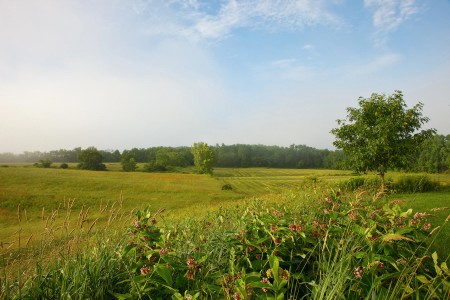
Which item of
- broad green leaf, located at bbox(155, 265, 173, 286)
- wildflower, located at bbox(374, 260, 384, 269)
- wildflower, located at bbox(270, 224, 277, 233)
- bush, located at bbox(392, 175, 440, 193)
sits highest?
wildflower, located at bbox(270, 224, 277, 233)

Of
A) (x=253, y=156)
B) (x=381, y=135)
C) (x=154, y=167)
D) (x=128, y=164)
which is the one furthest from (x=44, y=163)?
(x=381, y=135)

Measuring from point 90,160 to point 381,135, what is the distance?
61.3m

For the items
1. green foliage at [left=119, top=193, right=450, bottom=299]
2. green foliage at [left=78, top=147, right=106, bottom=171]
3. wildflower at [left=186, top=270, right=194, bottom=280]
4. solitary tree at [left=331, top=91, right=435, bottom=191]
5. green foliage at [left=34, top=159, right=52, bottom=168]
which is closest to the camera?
green foliage at [left=119, top=193, right=450, bottom=299]

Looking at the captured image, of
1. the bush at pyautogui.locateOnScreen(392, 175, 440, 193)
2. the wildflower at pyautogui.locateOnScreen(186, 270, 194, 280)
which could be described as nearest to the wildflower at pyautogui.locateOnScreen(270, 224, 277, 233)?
the wildflower at pyautogui.locateOnScreen(186, 270, 194, 280)

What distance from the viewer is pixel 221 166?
91.4 metres

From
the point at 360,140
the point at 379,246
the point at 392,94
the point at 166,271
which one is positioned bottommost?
the point at 166,271

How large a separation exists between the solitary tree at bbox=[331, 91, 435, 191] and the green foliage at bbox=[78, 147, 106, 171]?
5780cm

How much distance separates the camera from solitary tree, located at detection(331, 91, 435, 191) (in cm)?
2236

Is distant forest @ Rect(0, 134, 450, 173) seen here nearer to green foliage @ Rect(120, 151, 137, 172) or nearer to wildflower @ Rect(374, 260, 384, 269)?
green foliage @ Rect(120, 151, 137, 172)

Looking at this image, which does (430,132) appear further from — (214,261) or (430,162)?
(430,162)

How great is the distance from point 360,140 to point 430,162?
191 feet

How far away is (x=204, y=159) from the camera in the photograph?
258ft

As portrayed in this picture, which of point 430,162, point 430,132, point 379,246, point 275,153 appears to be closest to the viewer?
point 379,246

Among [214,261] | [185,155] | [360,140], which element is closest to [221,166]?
[185,155]
